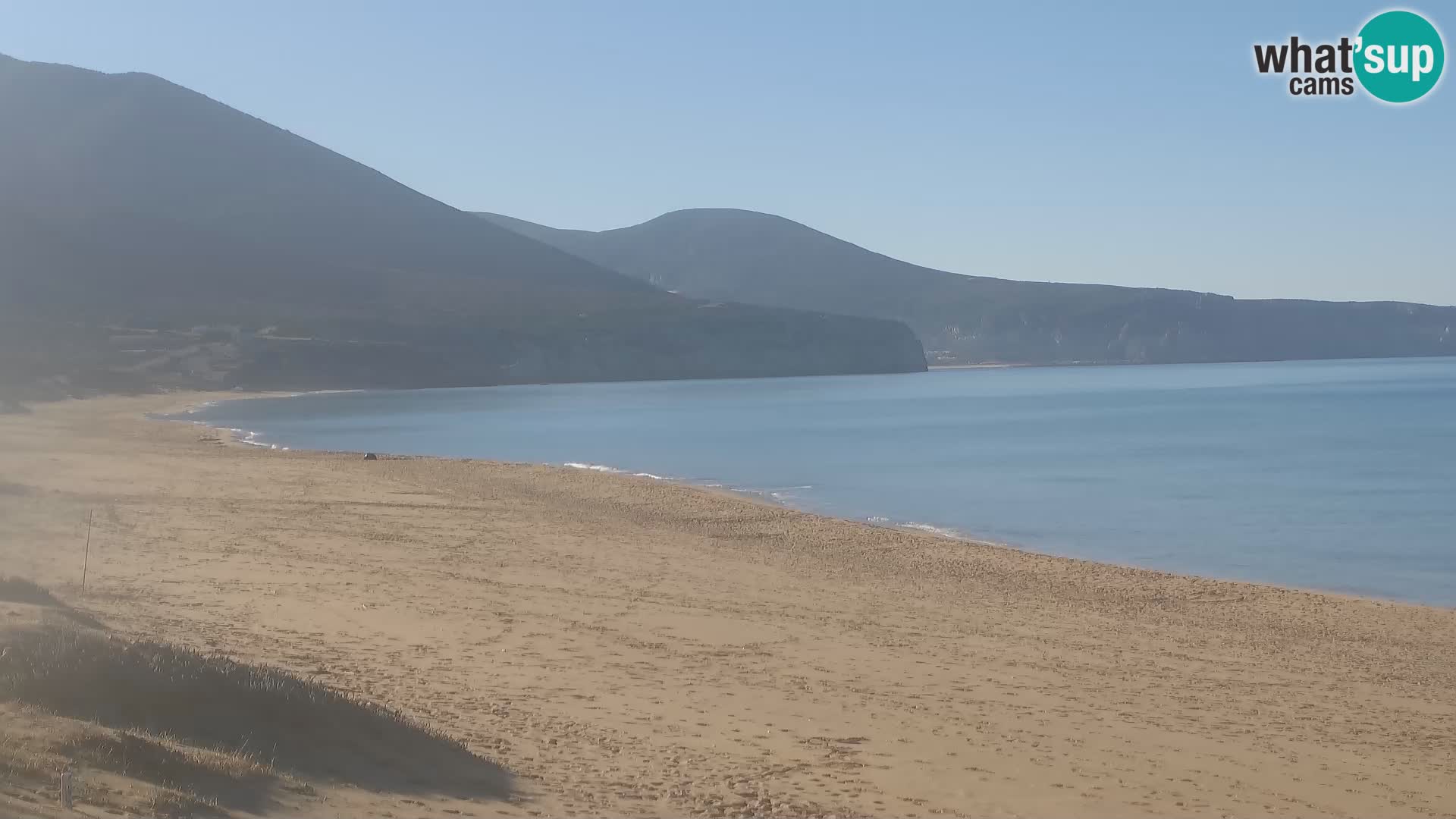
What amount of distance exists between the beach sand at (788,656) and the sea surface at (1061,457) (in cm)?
495

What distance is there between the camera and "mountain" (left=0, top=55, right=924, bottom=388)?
11800cm

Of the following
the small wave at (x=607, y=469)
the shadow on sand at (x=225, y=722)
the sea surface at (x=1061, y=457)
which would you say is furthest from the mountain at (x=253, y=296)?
the shadow on sand at (x=225, y=722)

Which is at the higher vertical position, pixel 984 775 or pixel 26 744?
pixel 26 744

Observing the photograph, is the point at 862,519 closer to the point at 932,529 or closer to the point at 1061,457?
the point at 932,529

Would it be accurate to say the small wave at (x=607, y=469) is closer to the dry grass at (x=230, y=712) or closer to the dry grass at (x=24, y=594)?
the dry grass at (x=24, y=594)

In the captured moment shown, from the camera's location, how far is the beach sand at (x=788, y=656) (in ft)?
29.1

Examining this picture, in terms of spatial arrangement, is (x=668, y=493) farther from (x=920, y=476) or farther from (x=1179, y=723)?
(x=1179, y=723)

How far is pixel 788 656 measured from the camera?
13.0m

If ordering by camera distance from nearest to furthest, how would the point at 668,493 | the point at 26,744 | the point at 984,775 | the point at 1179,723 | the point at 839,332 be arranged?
the point at 26,744 → the point at 984,775 → the point at 1179,723 → the point at 668,493 → the point at 839,332

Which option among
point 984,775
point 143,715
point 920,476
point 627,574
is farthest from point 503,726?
point 920,476

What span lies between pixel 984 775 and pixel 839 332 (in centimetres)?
16986

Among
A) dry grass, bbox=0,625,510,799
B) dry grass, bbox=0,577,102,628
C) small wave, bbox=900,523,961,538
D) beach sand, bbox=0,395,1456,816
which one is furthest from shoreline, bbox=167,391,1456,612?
dry grass, bbox=0,577,102,628

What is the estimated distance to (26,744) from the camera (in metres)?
6.23

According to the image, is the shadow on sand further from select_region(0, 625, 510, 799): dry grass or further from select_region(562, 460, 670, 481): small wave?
select_region(562, 460, 670, 481): small wave
